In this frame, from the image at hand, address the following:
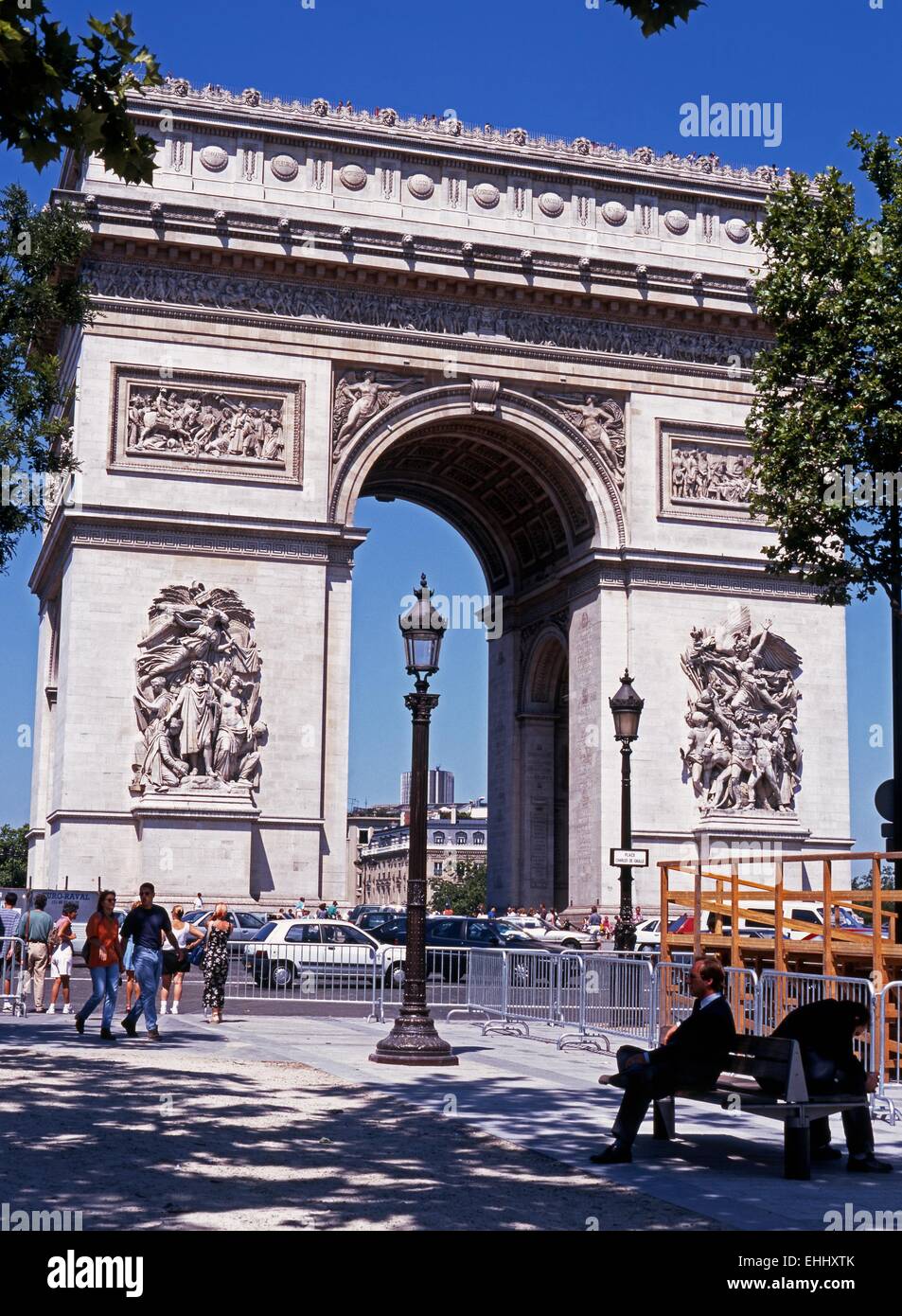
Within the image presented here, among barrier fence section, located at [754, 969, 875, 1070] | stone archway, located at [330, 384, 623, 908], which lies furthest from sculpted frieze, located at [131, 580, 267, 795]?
barrier fence section, located at [754, 969, 875, 1070]

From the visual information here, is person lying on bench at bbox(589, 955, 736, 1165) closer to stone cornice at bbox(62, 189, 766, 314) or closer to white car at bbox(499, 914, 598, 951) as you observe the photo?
white car at bbox(499, 914, 598, 951)

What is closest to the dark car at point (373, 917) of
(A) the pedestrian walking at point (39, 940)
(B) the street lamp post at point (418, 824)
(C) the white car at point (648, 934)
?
(C) the white car at point (648, 934)

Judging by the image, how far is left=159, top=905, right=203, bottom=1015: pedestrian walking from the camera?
22.4 metres

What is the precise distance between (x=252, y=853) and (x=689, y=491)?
46.2 ft

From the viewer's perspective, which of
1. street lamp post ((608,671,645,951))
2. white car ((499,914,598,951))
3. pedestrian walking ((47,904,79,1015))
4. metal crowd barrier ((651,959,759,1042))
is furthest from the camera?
white car ((499,914,598,951))

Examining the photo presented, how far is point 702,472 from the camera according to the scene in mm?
41812

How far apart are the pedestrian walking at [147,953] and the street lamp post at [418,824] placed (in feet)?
9.66

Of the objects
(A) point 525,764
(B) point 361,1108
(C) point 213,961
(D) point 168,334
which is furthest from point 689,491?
(B) point 361,1108

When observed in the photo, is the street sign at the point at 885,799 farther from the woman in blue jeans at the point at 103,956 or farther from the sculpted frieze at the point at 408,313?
the sculpted frieze at the point at 408,313

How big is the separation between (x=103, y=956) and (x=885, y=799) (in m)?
9.17

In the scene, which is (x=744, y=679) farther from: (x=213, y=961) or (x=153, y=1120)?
(x=153, y=1120)

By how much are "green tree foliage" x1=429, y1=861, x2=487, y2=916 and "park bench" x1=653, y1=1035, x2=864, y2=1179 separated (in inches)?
4518

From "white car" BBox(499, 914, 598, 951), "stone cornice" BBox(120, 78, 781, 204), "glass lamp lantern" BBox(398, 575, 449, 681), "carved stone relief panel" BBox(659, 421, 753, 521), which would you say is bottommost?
"white car" BBox(499, 914, 598, 951)
